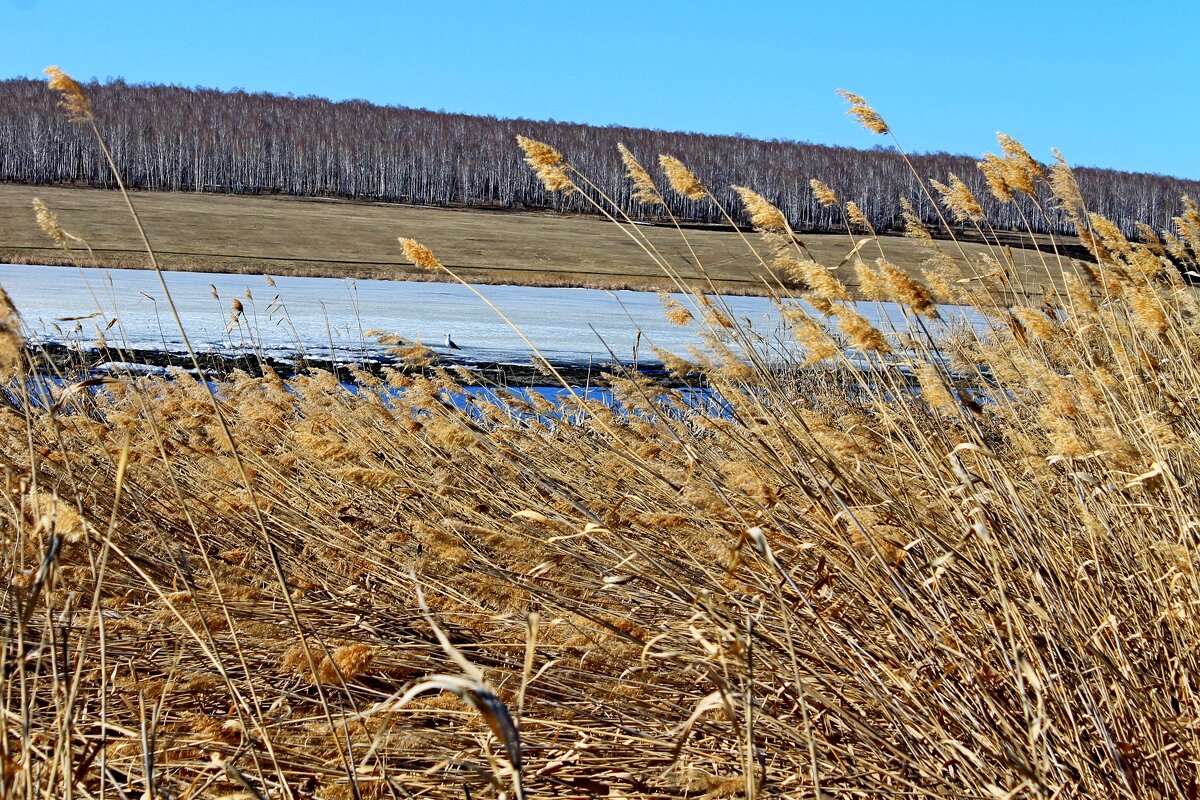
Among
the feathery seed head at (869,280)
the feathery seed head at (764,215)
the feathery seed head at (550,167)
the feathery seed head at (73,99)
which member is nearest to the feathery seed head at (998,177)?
the feathery seed head at (869,280)

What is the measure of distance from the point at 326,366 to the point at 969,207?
23.9ft

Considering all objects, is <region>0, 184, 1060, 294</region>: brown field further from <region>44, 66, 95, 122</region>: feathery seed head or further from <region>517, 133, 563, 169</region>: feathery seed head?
<region>44, 66, 95, 122</region>: feathery seed head

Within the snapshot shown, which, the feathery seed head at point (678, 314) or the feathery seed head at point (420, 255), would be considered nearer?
the feathery seed head at point (420, 255)

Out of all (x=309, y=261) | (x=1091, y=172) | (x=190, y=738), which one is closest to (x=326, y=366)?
(x=190, y=738)

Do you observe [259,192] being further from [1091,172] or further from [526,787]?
[526,787]

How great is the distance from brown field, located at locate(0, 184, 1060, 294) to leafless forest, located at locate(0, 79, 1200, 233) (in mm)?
9141

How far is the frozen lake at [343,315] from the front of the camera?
34.8 ft

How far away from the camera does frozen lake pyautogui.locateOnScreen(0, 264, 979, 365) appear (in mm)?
10594

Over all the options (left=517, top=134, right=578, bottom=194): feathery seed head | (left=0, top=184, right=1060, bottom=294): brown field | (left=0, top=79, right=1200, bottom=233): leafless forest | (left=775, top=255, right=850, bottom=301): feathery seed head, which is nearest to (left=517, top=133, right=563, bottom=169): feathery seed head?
(left=517, top=134, right=578, bottom=194): feathery seed head

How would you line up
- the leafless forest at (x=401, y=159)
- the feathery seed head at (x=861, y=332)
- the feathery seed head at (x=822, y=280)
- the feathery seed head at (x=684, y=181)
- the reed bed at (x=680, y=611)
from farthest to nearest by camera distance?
the leafless forest at (x=401, y=159) → the feathery seed head at (x=684, y=181) → the feathery seed head at (x=822, y=280) → the feathery seed head at (x=861, y=332) → the reed bed at (x=680, y=611)

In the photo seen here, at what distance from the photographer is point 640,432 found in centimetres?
435

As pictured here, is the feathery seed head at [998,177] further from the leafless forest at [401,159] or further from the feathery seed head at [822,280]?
the leafless forest at [401,159]

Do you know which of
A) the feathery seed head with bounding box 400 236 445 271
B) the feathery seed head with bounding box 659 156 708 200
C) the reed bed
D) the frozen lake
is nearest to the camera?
the reed bed

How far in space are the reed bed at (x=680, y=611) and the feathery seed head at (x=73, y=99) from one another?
0.07 feet
